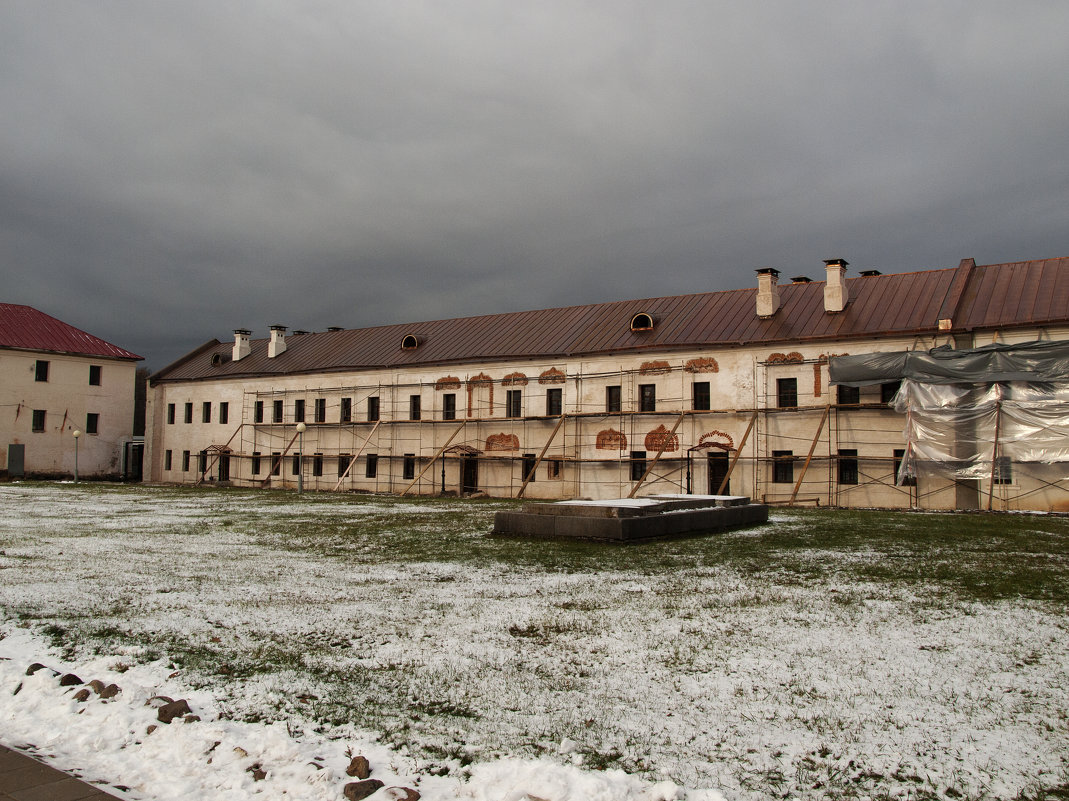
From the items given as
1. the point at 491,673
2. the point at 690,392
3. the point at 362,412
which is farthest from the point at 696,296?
the point at 491,673

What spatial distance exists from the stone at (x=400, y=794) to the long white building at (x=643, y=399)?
71.1 ft

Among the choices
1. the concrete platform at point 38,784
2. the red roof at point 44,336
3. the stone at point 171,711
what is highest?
the red roof at point 44,336

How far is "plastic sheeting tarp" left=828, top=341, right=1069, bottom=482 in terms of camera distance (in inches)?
843

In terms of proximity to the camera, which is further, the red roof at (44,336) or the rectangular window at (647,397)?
the red roof at (44,336)

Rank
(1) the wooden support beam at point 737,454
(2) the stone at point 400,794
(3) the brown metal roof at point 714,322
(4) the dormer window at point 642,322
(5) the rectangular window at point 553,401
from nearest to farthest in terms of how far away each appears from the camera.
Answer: (2) the stone at point 400,794 < (3) the brown metal roof at point 714,322 < (1) the wooden support beam at point 737,454 < (4) the dormer window at point 642,322 < (5) the rectangular window at point 553,401

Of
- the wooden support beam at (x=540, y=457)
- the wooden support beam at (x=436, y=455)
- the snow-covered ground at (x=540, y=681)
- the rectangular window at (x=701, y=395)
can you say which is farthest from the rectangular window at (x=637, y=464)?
the snow-covered ground at (x=540, y=681)

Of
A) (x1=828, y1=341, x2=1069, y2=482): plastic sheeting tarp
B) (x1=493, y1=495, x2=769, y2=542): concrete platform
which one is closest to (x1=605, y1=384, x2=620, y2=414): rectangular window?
(x1=828, y1=341, x2=1069, y2=482): plastic sheeting tarp

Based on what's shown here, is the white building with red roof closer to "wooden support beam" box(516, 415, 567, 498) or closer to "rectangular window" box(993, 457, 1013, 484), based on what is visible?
"wooden support beam" box(516, 415, 567, 498)

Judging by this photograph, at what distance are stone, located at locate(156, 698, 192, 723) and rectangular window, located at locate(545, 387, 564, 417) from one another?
27.3 m

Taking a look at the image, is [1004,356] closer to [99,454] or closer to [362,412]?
[362,412]

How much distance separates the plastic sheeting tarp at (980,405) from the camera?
21.4 m

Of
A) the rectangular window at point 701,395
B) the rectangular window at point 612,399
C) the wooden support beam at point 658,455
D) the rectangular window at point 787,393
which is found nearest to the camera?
the rectangular window at point 787,393

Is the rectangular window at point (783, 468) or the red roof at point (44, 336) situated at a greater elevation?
the red roof at point (44, 336)

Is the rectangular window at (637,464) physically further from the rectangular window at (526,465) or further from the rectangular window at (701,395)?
the rectangular window at (526,465)
